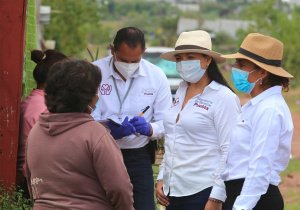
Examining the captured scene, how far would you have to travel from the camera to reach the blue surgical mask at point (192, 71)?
5.41 metres

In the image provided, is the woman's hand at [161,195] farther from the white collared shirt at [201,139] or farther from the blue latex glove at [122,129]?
the blue latex glove at [122,129]

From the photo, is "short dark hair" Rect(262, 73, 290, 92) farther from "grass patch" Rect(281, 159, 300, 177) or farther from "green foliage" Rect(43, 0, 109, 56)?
"green foliage" Rect(43, 0, 109, 56)

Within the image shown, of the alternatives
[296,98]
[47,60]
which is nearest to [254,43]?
[47,60]

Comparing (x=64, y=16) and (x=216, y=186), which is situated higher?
(x=216, y=186)

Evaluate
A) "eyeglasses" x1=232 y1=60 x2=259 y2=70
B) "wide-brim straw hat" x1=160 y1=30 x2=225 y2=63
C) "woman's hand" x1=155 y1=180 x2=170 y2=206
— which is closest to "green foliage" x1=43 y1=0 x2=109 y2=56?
"wide-brim straw hat" x1=160 y1=30 x2=225 y2=63

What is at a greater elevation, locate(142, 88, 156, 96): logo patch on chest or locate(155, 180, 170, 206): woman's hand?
locate(142, 88, 156, 96): logo patch on chest

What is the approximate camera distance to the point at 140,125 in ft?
19.1

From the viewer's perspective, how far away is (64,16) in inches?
1194

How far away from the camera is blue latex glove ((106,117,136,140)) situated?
18.9 feet

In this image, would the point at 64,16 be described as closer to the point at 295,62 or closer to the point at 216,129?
the point at 295,62

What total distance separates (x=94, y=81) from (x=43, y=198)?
64 centimetres

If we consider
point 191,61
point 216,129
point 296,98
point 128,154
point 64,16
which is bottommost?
point 296,98

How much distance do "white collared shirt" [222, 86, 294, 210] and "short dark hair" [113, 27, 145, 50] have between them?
151 centimetres

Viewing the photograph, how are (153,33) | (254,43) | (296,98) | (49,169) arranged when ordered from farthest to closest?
(153,33), (296,98), (254,43), (49,169)
